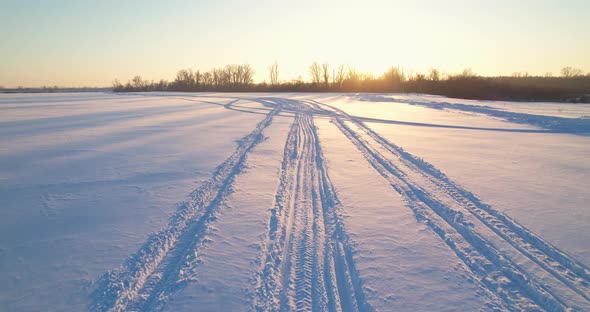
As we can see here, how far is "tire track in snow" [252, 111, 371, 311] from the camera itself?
2422 millimetres

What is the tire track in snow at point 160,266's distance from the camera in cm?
241

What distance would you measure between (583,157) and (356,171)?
605 cm

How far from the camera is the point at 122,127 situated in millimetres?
11148

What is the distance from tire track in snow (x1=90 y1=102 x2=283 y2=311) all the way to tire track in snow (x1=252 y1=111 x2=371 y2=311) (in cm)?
79

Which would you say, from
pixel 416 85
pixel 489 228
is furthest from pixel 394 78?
pixel 489 228

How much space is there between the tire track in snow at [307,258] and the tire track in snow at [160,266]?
0.79m

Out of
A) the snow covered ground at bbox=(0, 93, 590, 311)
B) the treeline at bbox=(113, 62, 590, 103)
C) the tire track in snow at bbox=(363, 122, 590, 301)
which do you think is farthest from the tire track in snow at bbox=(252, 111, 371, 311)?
the treeline at bbox=(113, 62, 590, 103)

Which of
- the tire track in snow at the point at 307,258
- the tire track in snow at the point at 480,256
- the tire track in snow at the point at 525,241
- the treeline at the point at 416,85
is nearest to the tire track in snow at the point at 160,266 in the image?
the tire track in snow at the point at 307,258

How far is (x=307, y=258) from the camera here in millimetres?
2984

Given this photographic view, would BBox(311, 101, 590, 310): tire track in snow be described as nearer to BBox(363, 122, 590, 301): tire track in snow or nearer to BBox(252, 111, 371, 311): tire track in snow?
BBox(363, 122, 590, 301): tire track in snow

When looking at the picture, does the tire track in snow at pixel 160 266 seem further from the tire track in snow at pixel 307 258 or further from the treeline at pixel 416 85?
the treeline at pixel 416 85

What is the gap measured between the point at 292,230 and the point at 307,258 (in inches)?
23.9

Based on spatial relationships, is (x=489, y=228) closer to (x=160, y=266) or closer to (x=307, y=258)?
(x=307, y=258)

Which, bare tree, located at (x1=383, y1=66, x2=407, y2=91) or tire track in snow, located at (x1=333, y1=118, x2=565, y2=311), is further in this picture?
bare tree, located at (x1=383, y1=66, x2=407, y2=91)
